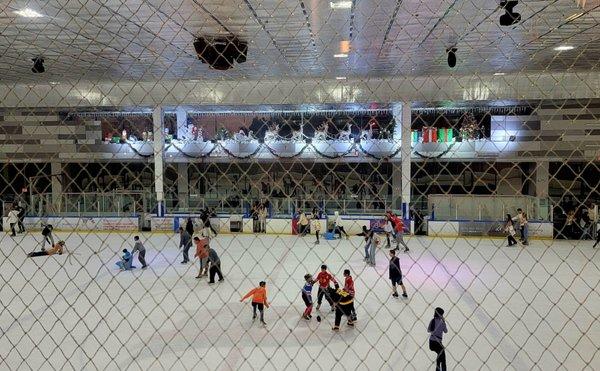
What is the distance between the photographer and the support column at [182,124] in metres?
10.4

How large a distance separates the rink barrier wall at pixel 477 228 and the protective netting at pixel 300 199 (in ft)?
0.13

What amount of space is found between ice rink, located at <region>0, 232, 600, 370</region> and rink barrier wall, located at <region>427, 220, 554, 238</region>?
203 centimetres

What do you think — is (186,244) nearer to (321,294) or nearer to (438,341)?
(321,294)

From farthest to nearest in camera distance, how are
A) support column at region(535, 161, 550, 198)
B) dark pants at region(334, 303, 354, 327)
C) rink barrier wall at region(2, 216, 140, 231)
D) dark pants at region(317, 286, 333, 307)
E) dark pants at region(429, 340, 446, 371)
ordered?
support column at region(535, 161, 550, 198)
rink barrier wall at region(2, 216, 140, 231)
dark pants at region(317, 286, 333, 307)
dark pants at region(334, 303, 354, 327)
dark pants at region(429, 340, 446, 371)

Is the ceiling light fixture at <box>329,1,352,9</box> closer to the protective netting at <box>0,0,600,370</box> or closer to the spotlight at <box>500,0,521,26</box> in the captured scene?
the protective netting at <box>0,0,600,370</box>

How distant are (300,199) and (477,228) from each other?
3.47 m

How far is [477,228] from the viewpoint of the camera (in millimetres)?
8766

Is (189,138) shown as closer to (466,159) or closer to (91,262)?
(91,262)

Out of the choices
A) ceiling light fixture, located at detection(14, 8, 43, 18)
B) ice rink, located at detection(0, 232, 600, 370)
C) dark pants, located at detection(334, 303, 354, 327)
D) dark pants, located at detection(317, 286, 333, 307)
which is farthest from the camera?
dark pants, located at detection(317, 286, 333, 307)

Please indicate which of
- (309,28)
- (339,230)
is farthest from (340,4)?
(339,230)

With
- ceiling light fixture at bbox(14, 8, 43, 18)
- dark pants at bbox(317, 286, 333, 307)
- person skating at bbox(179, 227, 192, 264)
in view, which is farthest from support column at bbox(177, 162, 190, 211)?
dark pants at bbox(317, 286, 333, 307)

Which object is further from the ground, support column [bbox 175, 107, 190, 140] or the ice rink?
support column [bbox 175, 107, 190, 140]

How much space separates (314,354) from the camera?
3414 mm

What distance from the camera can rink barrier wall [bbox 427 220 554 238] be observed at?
8.55 metres
